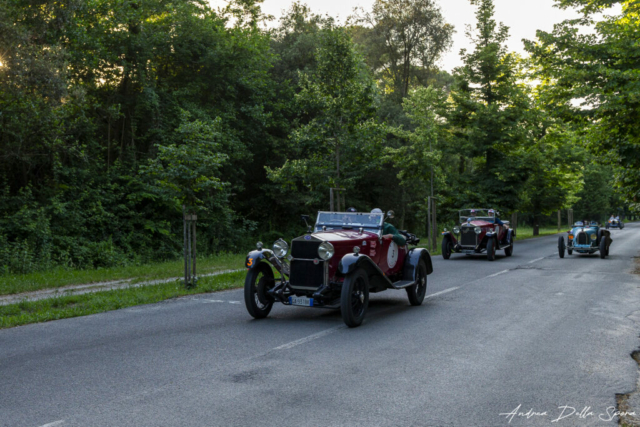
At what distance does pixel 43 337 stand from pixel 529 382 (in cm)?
659

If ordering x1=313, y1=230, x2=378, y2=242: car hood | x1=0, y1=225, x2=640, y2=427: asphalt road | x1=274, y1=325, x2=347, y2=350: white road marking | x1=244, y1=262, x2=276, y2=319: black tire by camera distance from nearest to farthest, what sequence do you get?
x1=0, y1=225, x2=640, y2=427: asphalt road → x1=274, y1=325, x2=347, y2=350: white road marking → x1=244, y1=262, x2=276, y2=319: black tire → x1=313, y1=230, x2=378, y2=242: car hood

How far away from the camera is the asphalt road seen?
450cm

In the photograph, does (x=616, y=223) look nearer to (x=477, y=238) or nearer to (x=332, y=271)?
(x=477, y=238)

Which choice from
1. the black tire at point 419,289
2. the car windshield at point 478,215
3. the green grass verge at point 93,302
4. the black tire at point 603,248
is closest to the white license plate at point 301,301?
the black tire at point 419,289

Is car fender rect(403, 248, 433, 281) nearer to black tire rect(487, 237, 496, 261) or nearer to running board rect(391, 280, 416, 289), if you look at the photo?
running board rect(391, 280, 416, 289)

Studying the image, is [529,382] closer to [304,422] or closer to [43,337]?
[304,422]

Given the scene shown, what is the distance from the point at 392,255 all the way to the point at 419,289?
3.02ft

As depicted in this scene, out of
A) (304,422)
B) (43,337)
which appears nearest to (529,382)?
(304,422)

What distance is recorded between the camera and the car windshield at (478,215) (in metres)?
22.0

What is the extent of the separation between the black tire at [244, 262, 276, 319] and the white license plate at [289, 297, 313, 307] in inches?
28.1

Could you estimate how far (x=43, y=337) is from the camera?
769 cm

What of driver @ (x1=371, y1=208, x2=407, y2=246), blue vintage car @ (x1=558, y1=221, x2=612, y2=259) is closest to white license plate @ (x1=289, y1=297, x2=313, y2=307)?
driver @ (x1=371, y1=208, x2=407, y2=246)

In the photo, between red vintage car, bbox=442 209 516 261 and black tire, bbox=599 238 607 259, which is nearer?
red vintage car, bbox=442 209 516 261

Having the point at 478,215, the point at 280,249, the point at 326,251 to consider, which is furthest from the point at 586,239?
the point at 326,251
